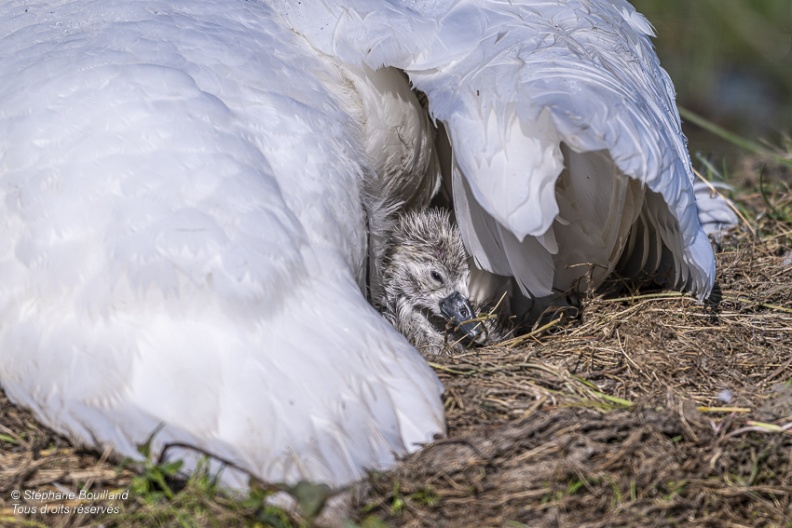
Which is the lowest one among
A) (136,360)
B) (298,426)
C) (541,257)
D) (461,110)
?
(541,257)

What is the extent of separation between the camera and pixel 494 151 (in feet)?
9.39

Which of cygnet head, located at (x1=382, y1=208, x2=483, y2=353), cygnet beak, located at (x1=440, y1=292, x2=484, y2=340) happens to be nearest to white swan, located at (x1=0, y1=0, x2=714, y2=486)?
cygnet beak, located at (x1=440, y1=292, x2=484, y2=340)

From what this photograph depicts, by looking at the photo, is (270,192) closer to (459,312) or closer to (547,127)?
(547,127)

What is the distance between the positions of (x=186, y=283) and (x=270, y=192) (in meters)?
0.35

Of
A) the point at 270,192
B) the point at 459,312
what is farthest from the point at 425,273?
the point at 270,192

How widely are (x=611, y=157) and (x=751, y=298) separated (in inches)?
45.0

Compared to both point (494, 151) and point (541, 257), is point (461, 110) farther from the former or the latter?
point (541, 257)

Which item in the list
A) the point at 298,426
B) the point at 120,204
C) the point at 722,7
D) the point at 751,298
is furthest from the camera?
the point at 722,7

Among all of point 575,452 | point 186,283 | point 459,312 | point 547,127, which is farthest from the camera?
point 459,312

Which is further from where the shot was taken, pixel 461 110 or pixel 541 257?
pixel 541 257

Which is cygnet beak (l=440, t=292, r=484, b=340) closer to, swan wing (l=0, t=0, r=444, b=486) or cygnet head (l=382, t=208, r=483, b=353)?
cygnet head (l=382, t=208, r=483, b=353)

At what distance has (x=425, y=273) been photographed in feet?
13.3

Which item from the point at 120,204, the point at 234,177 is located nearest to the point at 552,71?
the point at 234,177

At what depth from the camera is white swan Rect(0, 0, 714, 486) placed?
2.35 m
